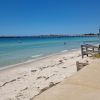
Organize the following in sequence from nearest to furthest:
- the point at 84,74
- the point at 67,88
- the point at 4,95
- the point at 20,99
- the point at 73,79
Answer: the point at 67,88 → the point at 73,79 → the point at 84,74 → the point at 20,99 → the point at 4,95

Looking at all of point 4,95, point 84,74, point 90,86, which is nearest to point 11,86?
point 4,95

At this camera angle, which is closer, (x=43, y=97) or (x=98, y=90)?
(x=43, y=97)

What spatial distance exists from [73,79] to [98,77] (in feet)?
1.24

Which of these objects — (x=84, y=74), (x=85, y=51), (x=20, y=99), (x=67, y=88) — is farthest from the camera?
(x=85, y=51)

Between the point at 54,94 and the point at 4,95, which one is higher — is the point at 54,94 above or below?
above

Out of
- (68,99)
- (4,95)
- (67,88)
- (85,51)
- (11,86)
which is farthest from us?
(85,51)

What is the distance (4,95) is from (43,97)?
4.56 meters

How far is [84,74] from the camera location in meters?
2.90

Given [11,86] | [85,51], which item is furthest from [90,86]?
[85,51]

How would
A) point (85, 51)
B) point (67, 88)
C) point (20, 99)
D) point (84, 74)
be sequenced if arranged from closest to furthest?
point (67, 88)
point (84, 74)
point (20, 99)
point (85, 51)

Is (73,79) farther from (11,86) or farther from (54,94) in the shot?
(11,86)

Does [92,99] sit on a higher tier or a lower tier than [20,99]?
higher

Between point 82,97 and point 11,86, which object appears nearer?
point 82,97

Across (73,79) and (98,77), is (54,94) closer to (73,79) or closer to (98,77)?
(73,79)
